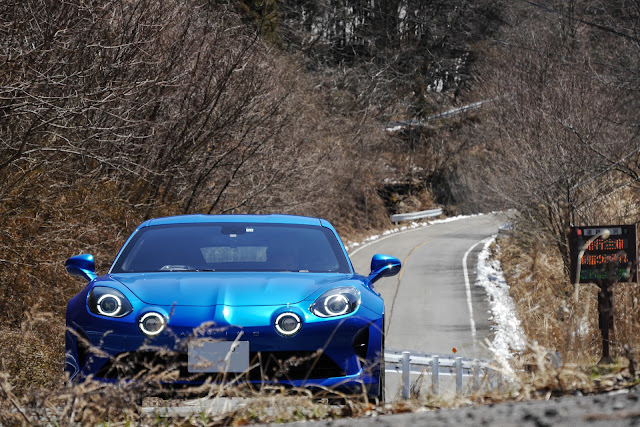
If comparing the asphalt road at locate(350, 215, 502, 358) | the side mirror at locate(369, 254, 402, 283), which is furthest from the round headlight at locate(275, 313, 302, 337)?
the asphalt road at locate(350, 215, 502, 358)

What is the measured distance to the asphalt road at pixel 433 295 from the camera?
18156 millimetres

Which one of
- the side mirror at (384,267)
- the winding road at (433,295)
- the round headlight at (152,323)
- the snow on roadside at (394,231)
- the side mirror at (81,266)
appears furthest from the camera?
the snow on roadside at (394,231)

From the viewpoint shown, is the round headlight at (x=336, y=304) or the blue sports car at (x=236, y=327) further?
the round headlight at (x=336, y=304)

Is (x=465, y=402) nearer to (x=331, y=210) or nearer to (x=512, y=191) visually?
(x=512, y=191)

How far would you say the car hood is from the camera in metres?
4.63

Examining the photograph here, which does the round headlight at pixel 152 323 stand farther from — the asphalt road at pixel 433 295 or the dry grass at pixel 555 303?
the asphalt road at pixel 433 295

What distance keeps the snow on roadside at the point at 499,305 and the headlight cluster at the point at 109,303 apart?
8370mm

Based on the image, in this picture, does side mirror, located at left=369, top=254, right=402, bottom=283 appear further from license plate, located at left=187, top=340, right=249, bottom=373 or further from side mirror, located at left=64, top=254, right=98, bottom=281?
side mirror, located at left=64, top=254, right=98, bottom=281

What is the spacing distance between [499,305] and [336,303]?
61.7 ft

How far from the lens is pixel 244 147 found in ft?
66.6

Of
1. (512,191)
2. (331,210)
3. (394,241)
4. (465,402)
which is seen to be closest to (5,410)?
(465,402)

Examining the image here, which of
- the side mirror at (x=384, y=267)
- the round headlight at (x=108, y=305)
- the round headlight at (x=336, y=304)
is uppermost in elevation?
the side mirror at (x=384, y=267)

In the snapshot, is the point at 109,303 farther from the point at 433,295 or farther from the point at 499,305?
the point at 433,295

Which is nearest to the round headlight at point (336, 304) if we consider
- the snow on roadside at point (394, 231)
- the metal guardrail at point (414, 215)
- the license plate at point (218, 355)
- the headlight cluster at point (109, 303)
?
the license plate at point (218, 355)
